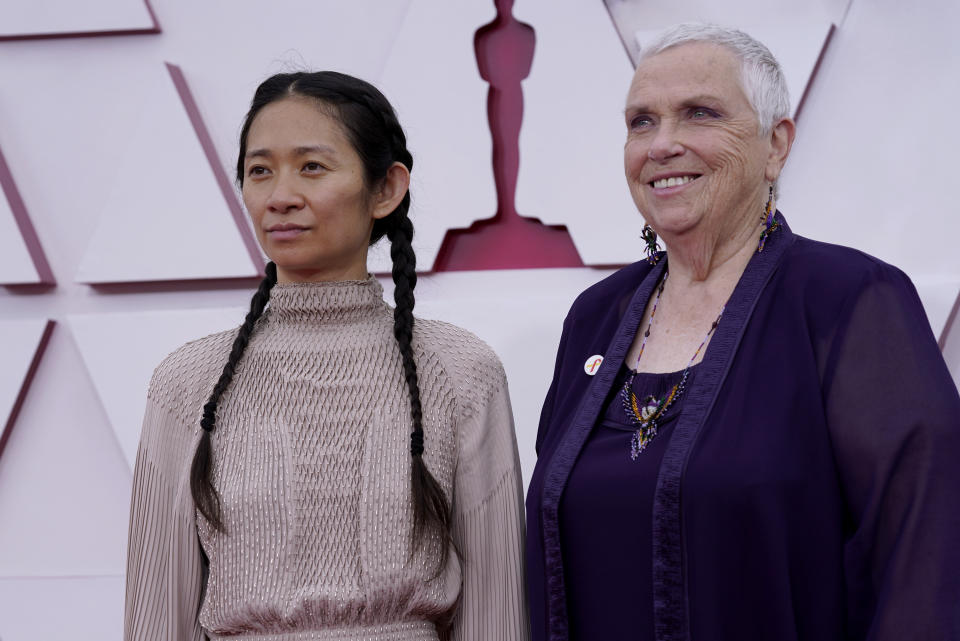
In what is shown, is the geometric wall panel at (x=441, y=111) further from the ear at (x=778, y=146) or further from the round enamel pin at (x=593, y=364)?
the ear at (x=778, y=146)

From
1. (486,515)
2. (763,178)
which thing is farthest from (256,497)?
(763,178)

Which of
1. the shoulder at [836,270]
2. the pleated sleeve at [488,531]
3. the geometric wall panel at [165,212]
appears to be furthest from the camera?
the geometric wall panel at [165,212]

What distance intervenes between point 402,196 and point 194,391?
0.43 metres

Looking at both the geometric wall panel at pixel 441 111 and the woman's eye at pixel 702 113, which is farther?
the geometric wall panel at pixel 441 111

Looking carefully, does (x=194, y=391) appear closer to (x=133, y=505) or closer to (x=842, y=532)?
(x=133, y=505)

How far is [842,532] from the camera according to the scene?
144 cm

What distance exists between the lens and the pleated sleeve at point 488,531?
1.68 meters

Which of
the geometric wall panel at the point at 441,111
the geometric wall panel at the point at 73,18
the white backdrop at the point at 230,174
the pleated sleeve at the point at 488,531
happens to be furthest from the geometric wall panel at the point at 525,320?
the geometric wall panel at the point at 73,18

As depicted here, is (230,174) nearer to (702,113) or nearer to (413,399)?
(413,399)

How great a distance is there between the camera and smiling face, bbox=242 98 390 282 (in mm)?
1621

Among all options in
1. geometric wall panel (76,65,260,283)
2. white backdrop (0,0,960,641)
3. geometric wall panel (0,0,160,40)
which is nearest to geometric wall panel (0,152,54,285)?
white backdrop (0,0,960,641)

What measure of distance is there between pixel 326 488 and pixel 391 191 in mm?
465

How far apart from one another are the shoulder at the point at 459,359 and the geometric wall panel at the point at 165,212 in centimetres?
96

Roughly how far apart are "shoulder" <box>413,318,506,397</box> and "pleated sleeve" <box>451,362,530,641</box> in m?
0.03
